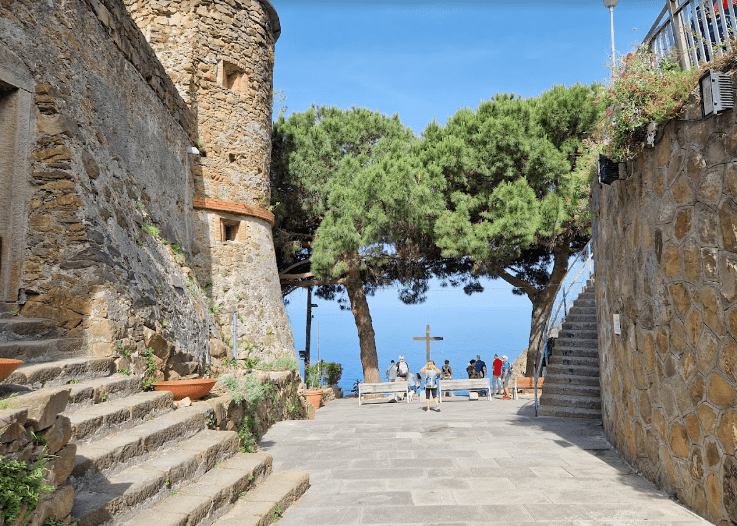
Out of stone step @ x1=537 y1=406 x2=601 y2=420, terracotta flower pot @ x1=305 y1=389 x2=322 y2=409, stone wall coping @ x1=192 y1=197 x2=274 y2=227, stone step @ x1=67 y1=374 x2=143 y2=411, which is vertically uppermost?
stone wall coping @ x1=192 y1=197 x2=274 y2=227

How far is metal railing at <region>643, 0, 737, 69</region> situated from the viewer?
396 centimetres

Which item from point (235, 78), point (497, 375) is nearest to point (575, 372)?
point (497, 375)

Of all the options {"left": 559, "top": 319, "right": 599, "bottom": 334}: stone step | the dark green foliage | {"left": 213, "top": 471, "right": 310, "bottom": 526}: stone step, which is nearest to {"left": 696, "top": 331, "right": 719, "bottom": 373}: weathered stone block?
{"left": 213, "top": 471, "right": 310, "bottom": 526}: stone step

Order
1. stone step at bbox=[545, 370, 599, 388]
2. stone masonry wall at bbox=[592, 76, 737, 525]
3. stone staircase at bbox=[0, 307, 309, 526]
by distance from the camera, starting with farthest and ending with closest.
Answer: stone step at bbox=[545, 370, 599, 388]
stone masonry wall at bbox=[592, 76, 737, 525]
stone staircase at bbox=[0, 307, 309, 526]

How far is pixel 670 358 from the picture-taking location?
4.39 meters

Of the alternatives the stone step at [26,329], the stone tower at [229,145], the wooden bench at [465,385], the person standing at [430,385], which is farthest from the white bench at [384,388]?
the stone step at [26,329]

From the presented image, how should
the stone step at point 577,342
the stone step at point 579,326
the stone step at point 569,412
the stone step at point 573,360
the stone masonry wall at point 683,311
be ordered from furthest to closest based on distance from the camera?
the stone step at point 579,326
the stone step at point 577,342
the stone step at point 573,360
the stone step at point 569,412
the stone masonry wall at point 683,311

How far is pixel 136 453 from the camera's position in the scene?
3656 millimetres

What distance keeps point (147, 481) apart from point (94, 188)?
3.49 m

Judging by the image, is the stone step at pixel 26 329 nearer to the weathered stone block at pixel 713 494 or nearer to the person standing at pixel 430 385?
the weathered stone block at pixel 713 494

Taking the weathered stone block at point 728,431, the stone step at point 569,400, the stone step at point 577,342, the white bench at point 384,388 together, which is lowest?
the white bench at point 384,388

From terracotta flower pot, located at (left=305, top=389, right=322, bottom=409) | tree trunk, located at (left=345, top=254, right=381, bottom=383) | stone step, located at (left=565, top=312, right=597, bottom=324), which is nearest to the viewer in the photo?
stone step, located at (left=565, top=312, right=597, bottom=324)

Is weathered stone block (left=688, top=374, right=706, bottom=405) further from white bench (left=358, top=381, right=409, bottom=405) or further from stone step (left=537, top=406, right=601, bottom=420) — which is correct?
white bench (left=358, top=381, right=409, bottom=405)

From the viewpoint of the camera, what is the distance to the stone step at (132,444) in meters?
3.21
